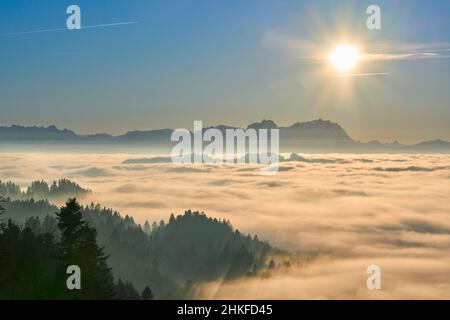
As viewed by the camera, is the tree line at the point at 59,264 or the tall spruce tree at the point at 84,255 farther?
the tree line at the point at 59,264

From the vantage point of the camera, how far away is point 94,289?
46.9 m

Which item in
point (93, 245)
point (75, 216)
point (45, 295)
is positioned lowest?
point (45, 295)

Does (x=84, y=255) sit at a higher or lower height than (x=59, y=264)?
higher

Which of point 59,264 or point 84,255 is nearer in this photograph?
point 84,255

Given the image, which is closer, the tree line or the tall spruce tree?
the tall spruce tree

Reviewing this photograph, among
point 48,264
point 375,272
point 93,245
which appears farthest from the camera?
point 48,264
